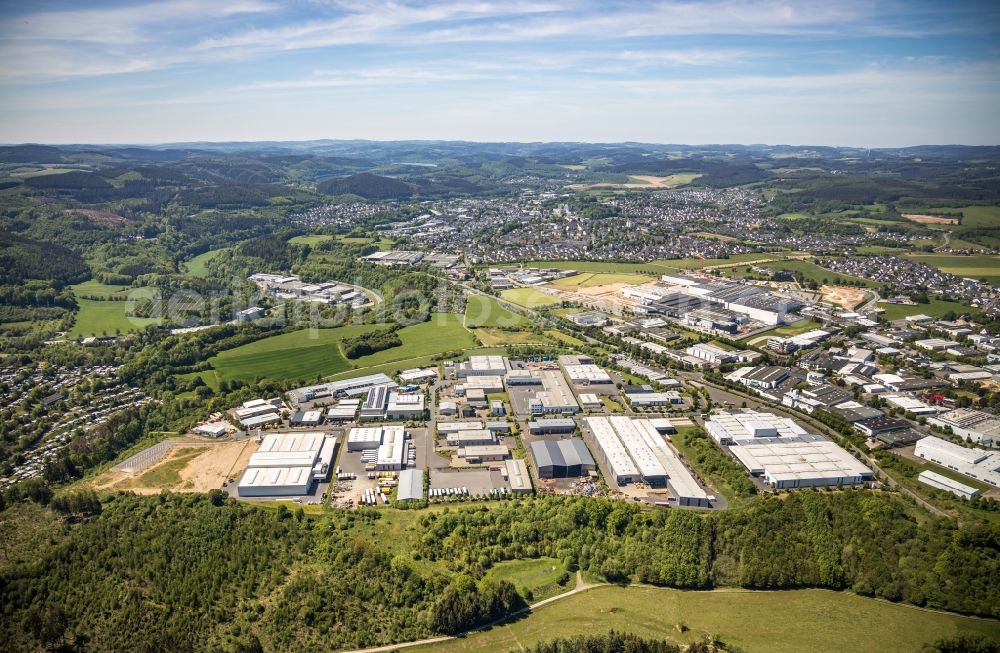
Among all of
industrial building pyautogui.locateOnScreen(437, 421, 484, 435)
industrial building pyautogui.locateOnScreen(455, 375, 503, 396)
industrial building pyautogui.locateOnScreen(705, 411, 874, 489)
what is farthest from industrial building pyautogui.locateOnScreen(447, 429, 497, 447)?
industrial building pyautogui.locateOnScreen(705, 411, 874, 489)

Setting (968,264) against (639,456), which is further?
(968,264)

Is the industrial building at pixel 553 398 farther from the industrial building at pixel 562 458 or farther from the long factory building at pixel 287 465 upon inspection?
the long factory building at pixel 287 465

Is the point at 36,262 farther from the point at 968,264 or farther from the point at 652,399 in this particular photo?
the point at 968,264

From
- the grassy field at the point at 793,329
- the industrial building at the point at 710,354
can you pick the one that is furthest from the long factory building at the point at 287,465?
the grassy field at the point at 793,329

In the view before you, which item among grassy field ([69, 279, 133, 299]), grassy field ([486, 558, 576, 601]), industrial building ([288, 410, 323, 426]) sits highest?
grassy field ([69, 279, 133, 299])

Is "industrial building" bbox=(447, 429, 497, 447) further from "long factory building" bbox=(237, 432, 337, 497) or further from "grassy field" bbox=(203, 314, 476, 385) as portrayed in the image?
"grassy field" bbox=(203, 314, 476, 385)

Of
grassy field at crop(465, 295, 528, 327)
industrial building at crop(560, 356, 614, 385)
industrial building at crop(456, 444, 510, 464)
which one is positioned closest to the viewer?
industrial building at crop(456, 444, 510, 464)

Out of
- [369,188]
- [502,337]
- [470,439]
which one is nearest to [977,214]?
[502,337]
